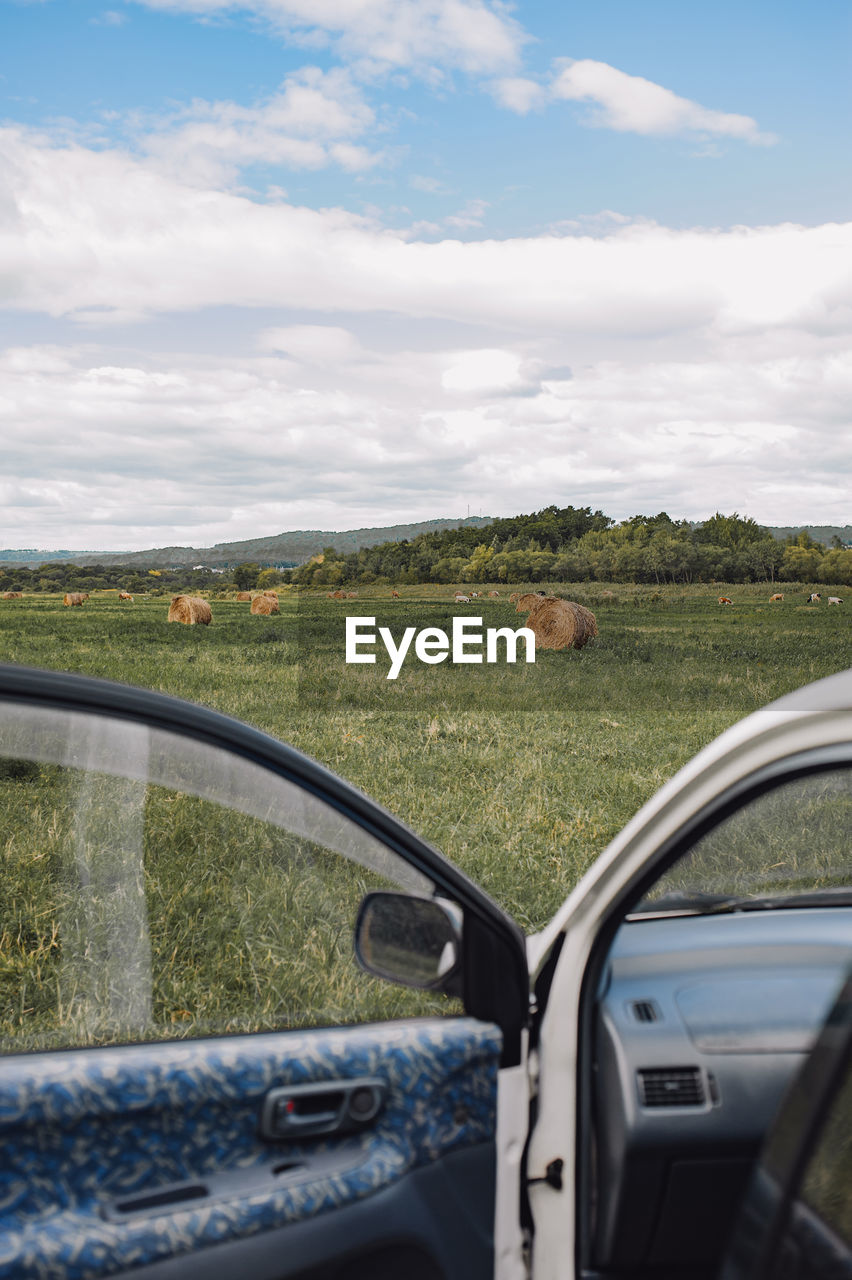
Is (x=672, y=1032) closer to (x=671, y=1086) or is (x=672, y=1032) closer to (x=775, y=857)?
(x=671, y=1086)

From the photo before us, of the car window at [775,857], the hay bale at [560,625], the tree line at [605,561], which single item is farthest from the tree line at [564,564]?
the car window at [775,857]

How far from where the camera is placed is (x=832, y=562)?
3903cm

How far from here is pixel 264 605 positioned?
32625mm

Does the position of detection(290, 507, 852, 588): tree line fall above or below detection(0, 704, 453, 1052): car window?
above

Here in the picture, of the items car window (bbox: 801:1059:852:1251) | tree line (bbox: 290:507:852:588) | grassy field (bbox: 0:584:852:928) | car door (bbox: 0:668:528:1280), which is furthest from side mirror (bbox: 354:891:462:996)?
tree line (bbox: 290:507:852:588)

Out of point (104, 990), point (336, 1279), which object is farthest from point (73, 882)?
point (336, 1279)

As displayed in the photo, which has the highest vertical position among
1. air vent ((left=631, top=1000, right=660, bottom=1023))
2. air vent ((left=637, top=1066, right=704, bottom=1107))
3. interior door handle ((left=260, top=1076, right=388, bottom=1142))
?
air vent ((left=631, top=1000, right=660, bottom=1023))

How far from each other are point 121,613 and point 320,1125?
31298 mm

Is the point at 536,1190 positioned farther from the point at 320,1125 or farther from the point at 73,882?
the point at 73,882

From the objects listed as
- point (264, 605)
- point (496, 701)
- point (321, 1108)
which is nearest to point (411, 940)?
point (321, 1108)

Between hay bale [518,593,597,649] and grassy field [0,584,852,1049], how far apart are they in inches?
27.0

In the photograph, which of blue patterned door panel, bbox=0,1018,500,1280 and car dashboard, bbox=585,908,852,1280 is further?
car dashboard, bbox=585,908,852,1280

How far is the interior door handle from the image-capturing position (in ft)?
4.75

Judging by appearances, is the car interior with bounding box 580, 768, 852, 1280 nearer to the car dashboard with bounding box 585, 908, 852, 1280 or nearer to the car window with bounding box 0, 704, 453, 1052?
the car dashboard with bounding box 585, 908, 852, 1280
